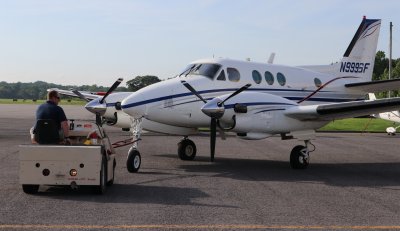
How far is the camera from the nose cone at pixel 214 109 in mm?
13602

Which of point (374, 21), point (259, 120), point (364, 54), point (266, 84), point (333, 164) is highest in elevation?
point (374, 21)

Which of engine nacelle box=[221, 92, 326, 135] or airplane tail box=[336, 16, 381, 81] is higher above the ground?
airplane tail box=[336, 16, 381, 81]

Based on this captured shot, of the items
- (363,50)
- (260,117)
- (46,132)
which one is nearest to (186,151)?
(260,117)

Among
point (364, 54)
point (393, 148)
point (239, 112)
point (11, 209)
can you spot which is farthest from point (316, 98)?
point (11, 209)

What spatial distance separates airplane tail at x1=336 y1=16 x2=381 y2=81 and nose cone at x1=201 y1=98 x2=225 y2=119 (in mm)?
8411

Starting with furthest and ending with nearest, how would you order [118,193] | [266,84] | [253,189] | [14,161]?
[266,84]
[14,161]
[253,189]
[118,193]

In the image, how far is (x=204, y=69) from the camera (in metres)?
15.6

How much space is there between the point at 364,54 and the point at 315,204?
1260 cm

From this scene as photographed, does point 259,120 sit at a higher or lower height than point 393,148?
higher

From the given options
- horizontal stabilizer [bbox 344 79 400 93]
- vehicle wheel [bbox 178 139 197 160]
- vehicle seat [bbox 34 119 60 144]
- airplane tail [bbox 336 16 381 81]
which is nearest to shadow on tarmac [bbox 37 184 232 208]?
vehicle seat [bbox 34 119 60 144]

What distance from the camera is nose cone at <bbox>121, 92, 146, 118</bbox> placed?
13.9 metres

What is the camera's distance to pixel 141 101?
14.0 meters

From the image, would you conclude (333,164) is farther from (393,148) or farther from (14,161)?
(14,161)

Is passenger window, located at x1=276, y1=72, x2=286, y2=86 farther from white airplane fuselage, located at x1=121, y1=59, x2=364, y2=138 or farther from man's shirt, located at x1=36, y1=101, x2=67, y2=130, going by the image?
Result: man's shirt, located at x1=36, y1=101, x2=67, y2=130
